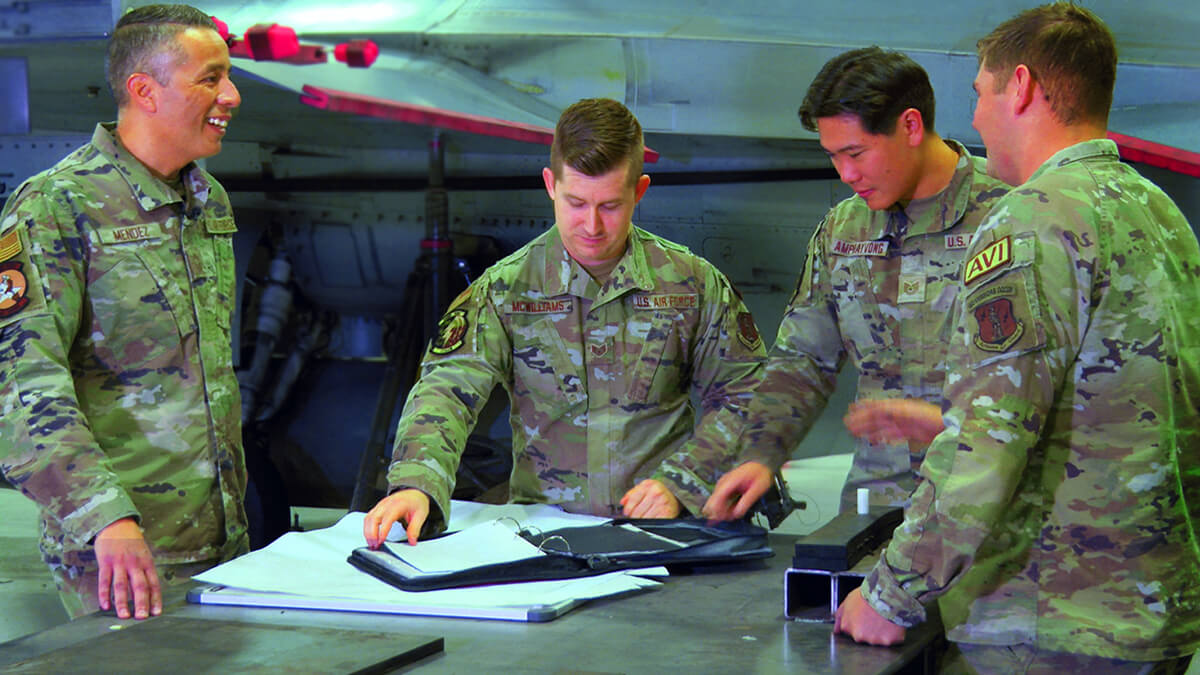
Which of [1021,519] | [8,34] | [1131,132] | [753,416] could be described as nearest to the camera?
[1021,519]

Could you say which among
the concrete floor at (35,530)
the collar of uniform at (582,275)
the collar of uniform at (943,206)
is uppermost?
the collar of uniform at (943,206)

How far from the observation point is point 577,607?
4.62 feet

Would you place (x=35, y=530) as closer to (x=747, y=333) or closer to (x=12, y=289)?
(x=12, y=289)

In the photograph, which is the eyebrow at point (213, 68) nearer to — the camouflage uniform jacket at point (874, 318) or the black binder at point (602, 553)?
the black binder at point (602, 553)

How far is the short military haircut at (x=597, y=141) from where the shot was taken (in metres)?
1.91

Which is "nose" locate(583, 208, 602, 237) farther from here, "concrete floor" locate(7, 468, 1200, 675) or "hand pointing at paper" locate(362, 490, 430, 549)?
"concrete floor" locate(7, 468, 1200, 675)

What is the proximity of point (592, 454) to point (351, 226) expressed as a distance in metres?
2.36

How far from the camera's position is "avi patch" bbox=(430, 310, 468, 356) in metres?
2.01

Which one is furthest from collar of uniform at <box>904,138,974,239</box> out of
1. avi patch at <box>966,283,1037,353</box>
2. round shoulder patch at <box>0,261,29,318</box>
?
round shoulder patch at <box>0,261,29,318</box>

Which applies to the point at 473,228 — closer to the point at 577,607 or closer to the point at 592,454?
the point at 592,454

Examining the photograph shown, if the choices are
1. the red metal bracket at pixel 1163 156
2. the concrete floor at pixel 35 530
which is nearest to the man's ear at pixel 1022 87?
the red metal bracket at pixel 1163 156

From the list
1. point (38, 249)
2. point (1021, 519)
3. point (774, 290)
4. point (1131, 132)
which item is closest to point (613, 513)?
point (1021, 519)

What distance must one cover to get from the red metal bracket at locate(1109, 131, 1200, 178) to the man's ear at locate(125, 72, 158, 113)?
242cm

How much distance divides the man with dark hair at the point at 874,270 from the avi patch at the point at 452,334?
517 mm
